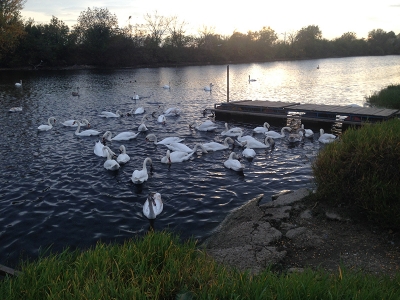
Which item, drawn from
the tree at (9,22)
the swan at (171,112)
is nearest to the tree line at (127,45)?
the tree at (9,22)

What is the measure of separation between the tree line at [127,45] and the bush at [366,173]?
52456mm

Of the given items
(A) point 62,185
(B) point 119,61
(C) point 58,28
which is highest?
(C) point 58,28

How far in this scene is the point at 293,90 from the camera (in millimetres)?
33656

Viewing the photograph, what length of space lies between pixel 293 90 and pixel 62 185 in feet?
89.8

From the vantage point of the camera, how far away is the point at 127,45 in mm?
70500

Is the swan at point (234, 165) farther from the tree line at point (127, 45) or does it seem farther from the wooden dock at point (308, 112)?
the tree line at point (127, 45)

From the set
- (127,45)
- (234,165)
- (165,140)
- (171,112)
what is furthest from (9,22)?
(234,165)

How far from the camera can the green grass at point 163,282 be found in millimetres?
3354

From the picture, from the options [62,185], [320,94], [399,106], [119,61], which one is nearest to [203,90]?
[320,94]

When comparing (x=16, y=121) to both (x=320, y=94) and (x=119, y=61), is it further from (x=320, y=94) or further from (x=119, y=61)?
(x=119, y=61)

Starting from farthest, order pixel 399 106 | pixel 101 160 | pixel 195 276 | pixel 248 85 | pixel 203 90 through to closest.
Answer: pixel 248 85 < pixel 203 90 < pixel 399 106 < pixel 101 160 < pixel 195 276

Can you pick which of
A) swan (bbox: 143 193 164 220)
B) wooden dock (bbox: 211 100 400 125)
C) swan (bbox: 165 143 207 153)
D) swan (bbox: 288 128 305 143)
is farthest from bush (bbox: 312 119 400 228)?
wooden dock (bbox: 211 100 400 125)

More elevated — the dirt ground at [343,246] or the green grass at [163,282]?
the green grass at [163,282]

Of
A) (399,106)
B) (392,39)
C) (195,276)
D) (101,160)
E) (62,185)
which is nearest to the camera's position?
(195,276)
